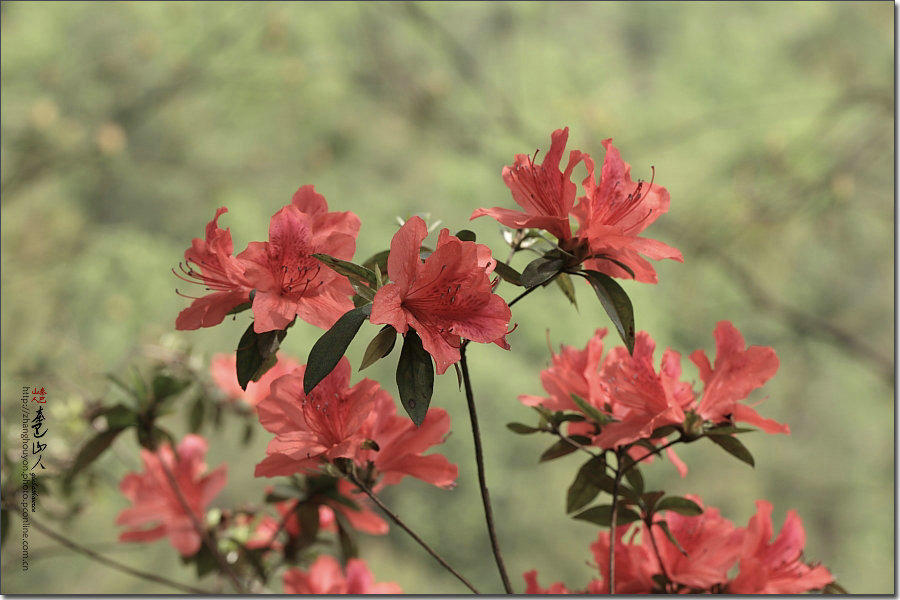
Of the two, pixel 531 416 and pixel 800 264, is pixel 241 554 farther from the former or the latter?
pixel 800 264

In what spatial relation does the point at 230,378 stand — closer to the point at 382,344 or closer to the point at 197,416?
the point at 197,416

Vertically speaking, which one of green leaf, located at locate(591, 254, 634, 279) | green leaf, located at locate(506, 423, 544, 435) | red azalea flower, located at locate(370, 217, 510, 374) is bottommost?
green leaf, located at locate(506, 423, 544, 435)

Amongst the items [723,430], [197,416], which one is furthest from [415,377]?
[197,416]

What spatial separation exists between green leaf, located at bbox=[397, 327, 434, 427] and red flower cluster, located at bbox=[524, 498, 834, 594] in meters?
0.26

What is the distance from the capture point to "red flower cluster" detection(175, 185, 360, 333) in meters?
0.44

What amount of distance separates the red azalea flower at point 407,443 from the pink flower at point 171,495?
1.16 ft

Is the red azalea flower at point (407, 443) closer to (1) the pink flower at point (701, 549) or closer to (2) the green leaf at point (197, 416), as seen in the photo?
(1) the pink flower at point (701, 549)

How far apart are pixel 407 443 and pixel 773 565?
302mm

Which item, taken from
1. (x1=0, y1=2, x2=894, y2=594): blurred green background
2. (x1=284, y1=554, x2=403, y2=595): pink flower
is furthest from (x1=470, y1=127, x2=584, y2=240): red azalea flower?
(x1=0, y1=2, x2=894, y2=594): blurred green background

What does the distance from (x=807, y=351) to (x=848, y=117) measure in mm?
674

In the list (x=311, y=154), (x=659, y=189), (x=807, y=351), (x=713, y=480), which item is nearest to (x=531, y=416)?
(x=713, y=480)

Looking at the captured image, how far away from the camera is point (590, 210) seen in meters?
0.46

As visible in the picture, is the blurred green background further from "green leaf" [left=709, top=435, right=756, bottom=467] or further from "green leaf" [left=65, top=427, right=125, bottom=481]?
"green leaf" [left=709, top=435, right=756, bottom=467]

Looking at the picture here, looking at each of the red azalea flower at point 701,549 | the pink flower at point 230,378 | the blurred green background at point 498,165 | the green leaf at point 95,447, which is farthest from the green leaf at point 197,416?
the blurred green background at point 498,165
